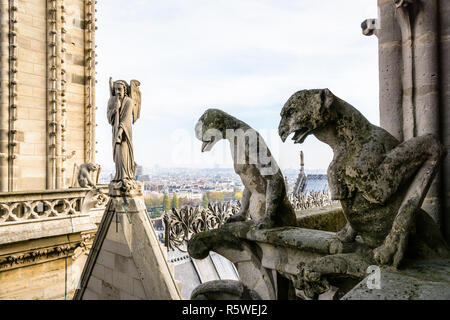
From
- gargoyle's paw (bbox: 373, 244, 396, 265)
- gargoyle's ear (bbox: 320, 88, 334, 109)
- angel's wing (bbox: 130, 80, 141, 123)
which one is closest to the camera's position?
gargoyle's paw (bbox: 373, 244, 396, 265)

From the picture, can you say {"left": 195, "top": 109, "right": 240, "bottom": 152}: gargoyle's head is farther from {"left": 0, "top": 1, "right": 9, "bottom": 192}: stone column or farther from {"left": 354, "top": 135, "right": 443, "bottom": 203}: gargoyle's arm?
{"left": 0, "top": 1, "right": 9, "bottom": 192}: stone column

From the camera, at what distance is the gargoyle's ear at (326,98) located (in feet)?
4.64

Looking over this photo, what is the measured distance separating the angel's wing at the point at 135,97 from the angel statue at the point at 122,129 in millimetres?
50

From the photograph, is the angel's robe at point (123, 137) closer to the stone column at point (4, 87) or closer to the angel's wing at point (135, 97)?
the angel's wing at point (135, 97)

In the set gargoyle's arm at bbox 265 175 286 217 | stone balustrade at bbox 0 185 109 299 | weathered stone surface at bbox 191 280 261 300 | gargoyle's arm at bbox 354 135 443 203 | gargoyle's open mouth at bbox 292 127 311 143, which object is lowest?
stone balustrade at bbox 0 185 109 299

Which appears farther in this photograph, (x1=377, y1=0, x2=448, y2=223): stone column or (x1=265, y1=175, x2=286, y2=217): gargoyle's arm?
(x1=265, y1=175, x2=286, y2=217): gargoyle's arm

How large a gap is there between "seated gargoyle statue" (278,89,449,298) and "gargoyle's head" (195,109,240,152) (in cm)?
71

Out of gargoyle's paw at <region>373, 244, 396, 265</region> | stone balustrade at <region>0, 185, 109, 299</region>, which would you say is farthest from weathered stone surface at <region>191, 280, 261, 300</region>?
stone balustrade at <region>0, 185, 109, 299</region>

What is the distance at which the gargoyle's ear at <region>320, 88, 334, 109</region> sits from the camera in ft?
4.64

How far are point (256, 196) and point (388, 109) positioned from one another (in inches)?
41.1

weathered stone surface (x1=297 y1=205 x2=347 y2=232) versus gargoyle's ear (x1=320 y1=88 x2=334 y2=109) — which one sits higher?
gargoyle's ear (x1=320 y1=88 x2=334 y2=109)

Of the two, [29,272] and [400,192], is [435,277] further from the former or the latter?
[29,272]

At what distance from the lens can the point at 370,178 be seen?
138 centimetres

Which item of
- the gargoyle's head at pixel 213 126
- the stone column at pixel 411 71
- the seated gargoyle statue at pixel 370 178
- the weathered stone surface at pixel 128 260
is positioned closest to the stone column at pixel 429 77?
the stone column at pixel 411 71
